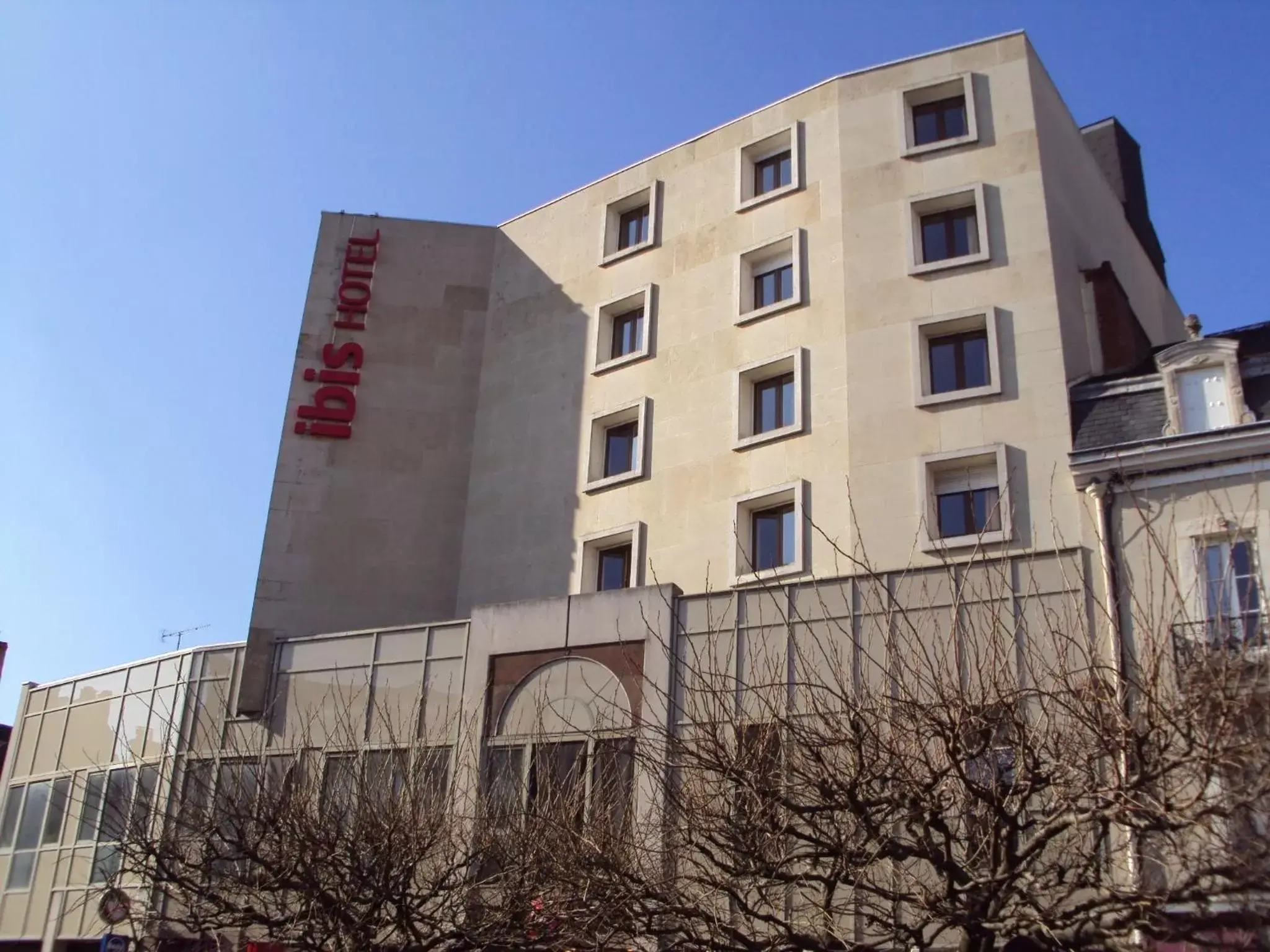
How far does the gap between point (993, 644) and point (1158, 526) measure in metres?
7.89

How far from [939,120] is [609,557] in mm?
11805

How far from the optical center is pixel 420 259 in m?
34.2

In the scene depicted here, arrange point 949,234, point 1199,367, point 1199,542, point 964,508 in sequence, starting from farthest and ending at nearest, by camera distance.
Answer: point 949,234
point 964,508
point 1199,367
point 1199,542

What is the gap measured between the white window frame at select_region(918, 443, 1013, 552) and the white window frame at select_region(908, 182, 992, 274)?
4.14 meters

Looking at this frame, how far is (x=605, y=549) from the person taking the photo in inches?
1118

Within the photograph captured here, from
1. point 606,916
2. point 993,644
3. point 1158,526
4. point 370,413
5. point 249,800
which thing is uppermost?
point 370,413

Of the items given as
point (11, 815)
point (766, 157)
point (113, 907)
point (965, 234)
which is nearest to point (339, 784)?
point (113, 907)

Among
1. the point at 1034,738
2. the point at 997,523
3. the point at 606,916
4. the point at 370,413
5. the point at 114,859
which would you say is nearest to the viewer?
the point at 1034,738

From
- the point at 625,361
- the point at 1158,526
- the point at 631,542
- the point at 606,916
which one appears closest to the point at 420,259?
the point at 625,361

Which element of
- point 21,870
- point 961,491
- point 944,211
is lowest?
point 21,870

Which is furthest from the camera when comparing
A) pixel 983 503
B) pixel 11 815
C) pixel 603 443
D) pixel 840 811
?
pixel 11 815

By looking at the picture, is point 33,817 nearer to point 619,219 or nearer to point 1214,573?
point 619,219

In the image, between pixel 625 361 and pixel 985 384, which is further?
pixel 625 361

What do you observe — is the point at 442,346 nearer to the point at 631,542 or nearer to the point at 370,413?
the point at 370,413
